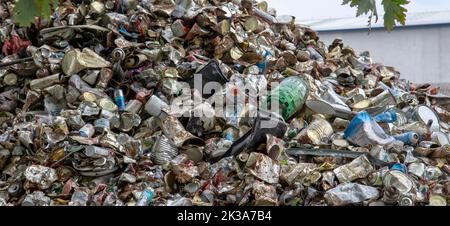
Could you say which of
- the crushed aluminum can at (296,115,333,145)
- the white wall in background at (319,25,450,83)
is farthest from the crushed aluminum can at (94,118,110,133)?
the white wall in background at (319,25,450,83)

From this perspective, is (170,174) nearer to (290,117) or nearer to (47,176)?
(47,176)

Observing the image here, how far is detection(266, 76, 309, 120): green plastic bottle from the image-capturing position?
13.7ft

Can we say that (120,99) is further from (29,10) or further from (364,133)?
(29,10)

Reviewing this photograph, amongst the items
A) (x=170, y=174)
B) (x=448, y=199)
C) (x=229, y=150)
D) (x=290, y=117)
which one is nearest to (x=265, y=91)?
(x=290, y=117)

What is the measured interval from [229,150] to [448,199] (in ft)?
4.53

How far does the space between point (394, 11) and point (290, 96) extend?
3.05 m

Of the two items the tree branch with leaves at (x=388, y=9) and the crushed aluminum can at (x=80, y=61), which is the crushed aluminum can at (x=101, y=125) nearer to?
the crushed aluminum can at (x=80, y=61)

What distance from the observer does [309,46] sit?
19.9 feet

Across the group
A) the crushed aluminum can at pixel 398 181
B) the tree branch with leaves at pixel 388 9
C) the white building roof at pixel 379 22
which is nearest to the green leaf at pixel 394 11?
the tree branch with leaves at pixel 388 9

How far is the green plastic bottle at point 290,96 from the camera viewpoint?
4.18 metres

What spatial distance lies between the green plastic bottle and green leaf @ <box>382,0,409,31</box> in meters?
3.00

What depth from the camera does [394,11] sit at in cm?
115

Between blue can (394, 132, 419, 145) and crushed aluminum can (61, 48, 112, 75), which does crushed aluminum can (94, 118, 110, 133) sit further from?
blue can (394, 132, 419, 145)

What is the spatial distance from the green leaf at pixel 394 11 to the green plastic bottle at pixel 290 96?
3004 mm
